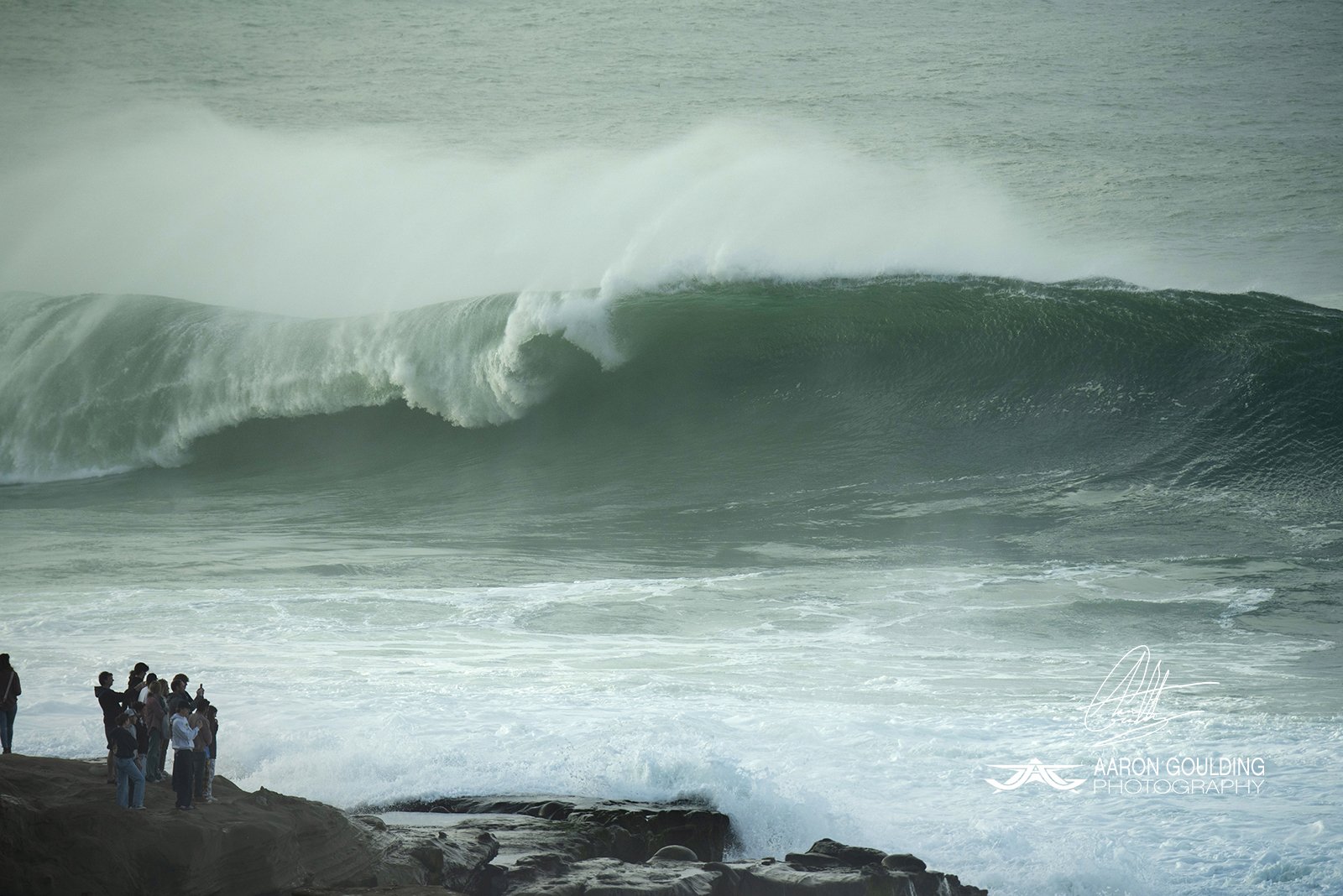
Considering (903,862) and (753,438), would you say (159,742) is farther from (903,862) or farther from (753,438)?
(753,438)

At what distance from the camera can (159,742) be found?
4590 mm

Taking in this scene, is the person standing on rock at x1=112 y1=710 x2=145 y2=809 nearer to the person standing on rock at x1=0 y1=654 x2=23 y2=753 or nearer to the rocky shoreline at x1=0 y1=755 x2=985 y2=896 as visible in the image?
the rocky shoreline at x1=0 y1=755 x2=985 y2=896

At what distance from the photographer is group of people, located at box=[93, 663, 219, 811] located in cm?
416

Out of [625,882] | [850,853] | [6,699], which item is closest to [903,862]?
[850,853]

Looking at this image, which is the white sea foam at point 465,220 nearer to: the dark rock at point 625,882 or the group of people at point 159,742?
the group of people at point 159,742

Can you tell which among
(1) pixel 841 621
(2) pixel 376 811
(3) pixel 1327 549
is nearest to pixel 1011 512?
(3) pixel 1327 549

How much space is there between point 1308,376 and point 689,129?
18054 millimetres

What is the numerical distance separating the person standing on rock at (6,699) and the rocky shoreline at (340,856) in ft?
3.52

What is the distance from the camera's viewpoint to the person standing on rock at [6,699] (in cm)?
548

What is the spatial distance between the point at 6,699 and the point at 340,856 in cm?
232

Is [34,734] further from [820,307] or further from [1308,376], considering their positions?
[1308,376]

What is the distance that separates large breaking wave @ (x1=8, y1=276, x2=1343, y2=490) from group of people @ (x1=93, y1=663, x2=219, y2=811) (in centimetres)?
927

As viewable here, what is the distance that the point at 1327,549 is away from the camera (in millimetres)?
9898

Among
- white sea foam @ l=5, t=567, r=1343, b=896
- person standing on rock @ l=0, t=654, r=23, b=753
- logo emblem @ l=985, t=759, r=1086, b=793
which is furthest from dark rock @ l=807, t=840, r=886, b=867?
person standing on rock @ l=0, t=654, r=23, b=753
